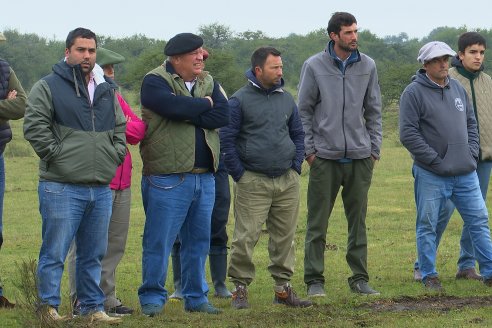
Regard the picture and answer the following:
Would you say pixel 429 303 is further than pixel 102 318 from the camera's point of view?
Yes

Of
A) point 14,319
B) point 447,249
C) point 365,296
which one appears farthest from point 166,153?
point 447,249

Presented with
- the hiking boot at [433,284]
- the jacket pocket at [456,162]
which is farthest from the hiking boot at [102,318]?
the jacket pocket at [456,162]

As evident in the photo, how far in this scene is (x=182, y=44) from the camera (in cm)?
841

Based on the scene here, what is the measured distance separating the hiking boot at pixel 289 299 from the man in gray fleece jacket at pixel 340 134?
53 centimetres

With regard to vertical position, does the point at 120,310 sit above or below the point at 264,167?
below

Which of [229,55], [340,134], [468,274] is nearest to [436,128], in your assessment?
[340,134]

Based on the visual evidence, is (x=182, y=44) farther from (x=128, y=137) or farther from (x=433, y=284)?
(x=433, y=284)

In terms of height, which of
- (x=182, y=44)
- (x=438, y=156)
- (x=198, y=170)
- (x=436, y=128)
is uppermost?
(x=182, y=44)

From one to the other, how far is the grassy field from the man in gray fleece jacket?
439mm

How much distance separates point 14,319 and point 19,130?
3103 cm

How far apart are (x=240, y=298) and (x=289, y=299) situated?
429 mm

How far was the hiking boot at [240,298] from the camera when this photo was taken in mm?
8977

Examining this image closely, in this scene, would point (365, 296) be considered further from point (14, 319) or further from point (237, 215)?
point (14, 319)

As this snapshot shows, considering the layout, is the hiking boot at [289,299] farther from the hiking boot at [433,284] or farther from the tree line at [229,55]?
the tree line at [229,55]
